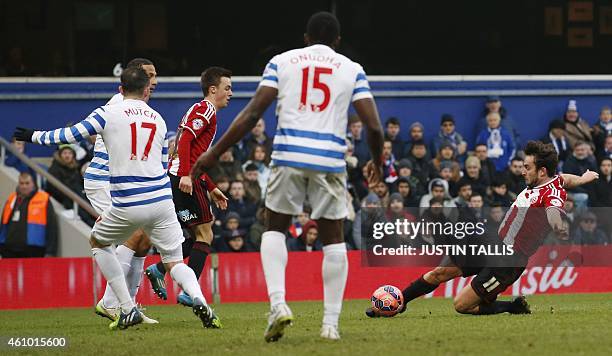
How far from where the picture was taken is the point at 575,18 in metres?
23.5

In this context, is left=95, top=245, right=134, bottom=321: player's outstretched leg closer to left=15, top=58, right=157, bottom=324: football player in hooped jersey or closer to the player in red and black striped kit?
left=15, top=58, right=157, bottom=324: football player in hooped jersey

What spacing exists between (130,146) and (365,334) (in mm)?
2596

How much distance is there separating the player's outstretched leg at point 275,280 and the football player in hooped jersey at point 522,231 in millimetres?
3258

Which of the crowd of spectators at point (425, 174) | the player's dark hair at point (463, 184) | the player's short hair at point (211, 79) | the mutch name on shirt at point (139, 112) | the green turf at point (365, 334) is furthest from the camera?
the player's dark hair at point (463, 184)

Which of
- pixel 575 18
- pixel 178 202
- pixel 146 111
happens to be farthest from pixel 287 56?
pixel 575 18

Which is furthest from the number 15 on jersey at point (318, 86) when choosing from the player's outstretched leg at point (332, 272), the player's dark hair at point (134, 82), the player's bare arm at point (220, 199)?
the player's bare arm at point (220, 199)

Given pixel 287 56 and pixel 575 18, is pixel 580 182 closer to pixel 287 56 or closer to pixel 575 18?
pixel 287 56

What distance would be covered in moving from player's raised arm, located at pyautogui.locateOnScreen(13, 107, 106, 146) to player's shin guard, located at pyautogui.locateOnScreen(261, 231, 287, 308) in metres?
2.16

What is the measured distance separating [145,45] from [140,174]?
11439 mm

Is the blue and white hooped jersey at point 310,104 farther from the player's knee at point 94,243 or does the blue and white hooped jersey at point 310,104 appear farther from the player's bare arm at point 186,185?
the player's bare arm at point 186,185

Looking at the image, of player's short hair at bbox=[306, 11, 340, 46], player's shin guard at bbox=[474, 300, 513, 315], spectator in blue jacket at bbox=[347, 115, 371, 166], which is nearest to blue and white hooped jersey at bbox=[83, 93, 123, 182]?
player's short hair at bbox=[306, 11, 340, 46]

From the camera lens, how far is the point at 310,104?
9.42 metres

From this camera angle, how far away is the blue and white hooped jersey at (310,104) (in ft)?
30.8

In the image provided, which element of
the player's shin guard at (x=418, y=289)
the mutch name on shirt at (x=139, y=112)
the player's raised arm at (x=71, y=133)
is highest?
the mutch name on shirt at (x=139, y=112)
